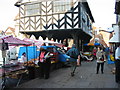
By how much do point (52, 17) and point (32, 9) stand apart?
3.50 metres

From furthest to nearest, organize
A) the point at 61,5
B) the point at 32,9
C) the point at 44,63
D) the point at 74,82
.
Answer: the point at 32,9, the point at 61,5, the point at 44,63, the point at 74,82

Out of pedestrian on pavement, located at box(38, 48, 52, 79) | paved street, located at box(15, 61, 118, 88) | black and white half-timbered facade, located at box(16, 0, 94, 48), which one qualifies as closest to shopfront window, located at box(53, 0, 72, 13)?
black and white half-timbered facade, located at box(16, 0, 94, 48)

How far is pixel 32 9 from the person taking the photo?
23484mm

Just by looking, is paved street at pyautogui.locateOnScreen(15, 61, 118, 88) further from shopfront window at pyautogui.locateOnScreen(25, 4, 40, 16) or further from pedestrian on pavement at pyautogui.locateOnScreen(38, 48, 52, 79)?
shopfront window at pyautogui.locateOnScreen(25, 4, 40, 16)

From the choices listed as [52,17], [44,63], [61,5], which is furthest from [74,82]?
[61,5]

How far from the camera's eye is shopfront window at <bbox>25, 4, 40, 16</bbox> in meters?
23.1

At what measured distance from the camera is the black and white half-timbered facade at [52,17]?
20.9 meters

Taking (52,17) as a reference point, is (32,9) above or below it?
above

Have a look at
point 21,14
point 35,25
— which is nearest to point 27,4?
point 21,14

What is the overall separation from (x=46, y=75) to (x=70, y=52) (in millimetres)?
1990

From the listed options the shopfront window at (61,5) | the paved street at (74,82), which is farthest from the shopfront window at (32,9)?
the paved street at (74,82)

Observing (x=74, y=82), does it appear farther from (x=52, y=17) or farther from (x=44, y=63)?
(x=52, y=17)

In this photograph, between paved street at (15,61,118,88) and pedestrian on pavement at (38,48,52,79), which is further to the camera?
pedestrian on pavement at (38,48,52,79)

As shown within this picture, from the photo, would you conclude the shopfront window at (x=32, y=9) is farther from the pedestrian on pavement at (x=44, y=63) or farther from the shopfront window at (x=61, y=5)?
the pedestrian on pavement at (x=44, y=63)
